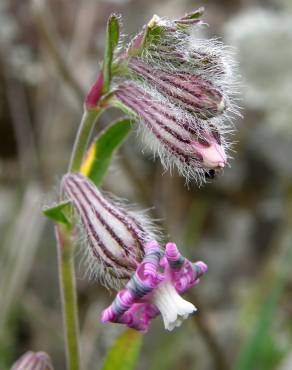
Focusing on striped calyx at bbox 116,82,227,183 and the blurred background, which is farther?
the blurred background

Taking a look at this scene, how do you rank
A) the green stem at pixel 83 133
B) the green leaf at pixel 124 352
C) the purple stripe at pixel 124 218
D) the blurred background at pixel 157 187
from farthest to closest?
the blurred background at pixel 157 187
the green leaf at pixel 124 352
the green stem at pixel 83 133
the purple stripe at pixel 124 218

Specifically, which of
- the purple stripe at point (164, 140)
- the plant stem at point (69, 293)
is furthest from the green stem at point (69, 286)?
the purple stripe at point (164, 140)

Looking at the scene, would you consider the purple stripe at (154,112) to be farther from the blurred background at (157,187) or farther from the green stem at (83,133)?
the blurred background at (157,187)

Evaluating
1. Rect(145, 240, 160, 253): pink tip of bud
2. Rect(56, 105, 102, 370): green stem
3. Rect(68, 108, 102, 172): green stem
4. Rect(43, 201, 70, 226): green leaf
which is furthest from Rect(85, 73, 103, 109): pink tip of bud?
Rect(145, 240, 160, 253): pink tip of bud

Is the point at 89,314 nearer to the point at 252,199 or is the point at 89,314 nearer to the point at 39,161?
the point at 39,161

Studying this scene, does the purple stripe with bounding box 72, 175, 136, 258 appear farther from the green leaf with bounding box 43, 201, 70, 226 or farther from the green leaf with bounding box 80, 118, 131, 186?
the green leaf with bounding box 80, 118, 131, 186

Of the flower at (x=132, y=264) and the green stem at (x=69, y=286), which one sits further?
the green stem at (x=69, y=286)
